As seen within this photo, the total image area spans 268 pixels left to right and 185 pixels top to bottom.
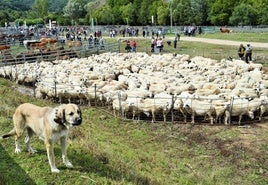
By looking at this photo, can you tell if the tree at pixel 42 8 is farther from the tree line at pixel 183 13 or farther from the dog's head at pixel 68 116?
the dog's head at pixel 68 116

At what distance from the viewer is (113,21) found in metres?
88.2

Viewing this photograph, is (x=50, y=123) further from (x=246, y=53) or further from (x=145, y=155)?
(x=246, y=53)

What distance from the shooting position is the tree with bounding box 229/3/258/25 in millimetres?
61178

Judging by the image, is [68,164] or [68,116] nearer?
[68,116]

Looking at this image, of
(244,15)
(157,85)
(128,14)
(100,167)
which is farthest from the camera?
(128,14)

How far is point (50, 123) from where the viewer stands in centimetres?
681

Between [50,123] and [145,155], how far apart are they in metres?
4.22

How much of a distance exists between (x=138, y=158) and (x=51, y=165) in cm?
329

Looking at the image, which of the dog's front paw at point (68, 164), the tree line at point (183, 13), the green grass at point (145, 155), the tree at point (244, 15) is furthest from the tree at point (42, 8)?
the dog's front paw at point (68, 164)

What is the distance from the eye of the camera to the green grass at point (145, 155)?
7.39m

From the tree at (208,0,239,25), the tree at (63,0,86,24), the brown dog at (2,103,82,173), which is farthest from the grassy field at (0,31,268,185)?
the tree at (63,0,86,24)

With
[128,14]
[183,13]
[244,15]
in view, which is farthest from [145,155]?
[128,14]

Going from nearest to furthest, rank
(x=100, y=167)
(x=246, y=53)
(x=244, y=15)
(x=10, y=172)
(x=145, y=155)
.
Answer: (x=10, y=172) → (x=100, y=167) → (x=145, y=155) → (x=246, y=53) → (x=244, y=15)

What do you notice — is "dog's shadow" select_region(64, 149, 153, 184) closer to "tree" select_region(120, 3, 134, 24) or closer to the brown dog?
the brown dog
